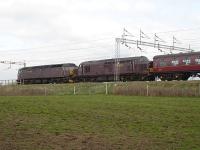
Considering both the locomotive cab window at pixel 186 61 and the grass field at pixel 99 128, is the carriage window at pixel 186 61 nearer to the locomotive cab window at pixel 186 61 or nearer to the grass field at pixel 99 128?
the locomotive cab window at pixel 186 61

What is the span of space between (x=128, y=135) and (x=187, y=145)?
2.88m

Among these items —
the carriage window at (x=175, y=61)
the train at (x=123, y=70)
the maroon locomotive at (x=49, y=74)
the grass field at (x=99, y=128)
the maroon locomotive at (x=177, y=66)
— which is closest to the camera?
the grass field at (x=99, y=128)

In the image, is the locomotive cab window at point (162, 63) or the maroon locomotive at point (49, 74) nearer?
the locomotive cab window at point (162, 63)

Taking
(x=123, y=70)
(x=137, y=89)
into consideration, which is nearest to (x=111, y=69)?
(x=123, y=70)

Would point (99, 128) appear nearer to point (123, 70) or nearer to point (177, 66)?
point (177, 66)

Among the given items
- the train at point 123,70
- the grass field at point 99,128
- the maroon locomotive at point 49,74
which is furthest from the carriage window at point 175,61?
the grass field at point 99,128

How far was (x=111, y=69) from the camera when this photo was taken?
63406 mm

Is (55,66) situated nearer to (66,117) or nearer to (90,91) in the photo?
(90,91)

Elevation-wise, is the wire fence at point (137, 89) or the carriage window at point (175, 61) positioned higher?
the carriage window at point (175, 61)

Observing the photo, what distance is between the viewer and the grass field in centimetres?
1670

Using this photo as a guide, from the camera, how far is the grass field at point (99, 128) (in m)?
16.7

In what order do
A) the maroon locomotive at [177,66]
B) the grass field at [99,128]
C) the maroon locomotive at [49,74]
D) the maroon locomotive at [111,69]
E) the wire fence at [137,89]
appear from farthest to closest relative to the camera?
the maroon locomotive at [49,74] → the maroon locomotive at [111,69] → the maroon locomotive at [177,66] → the wire fence at [137,89] → the grass field at [99,128]

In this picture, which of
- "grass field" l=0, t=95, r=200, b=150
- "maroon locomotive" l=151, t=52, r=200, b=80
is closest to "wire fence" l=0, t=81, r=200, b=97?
"maroon locomotive" l=151, t=52, r=200, b=80

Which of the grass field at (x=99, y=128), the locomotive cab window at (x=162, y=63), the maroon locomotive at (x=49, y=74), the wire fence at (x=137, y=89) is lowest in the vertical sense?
the grass field at (x=99, y=128)
